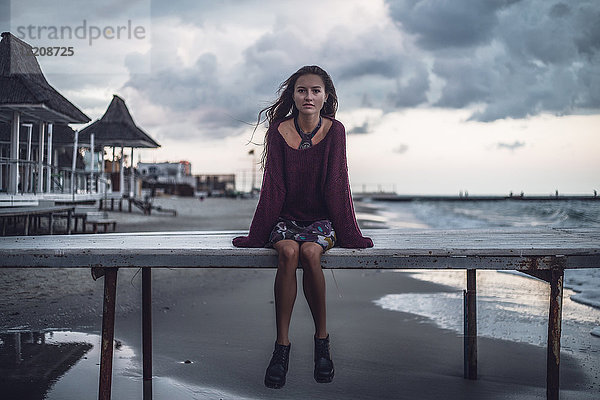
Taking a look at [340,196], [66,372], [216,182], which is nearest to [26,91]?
[66,372]

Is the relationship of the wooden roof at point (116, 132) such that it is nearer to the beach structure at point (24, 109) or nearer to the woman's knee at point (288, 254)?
the beach structure at point (24, 109)

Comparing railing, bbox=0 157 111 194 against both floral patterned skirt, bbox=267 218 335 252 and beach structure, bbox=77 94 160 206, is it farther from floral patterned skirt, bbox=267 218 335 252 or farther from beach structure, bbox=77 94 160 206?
floral patterned skirt, bbox=267 218 335 252

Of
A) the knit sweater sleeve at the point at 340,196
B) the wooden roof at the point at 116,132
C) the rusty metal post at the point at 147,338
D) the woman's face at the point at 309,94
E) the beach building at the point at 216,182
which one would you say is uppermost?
the wooden roof at the point at 116,132

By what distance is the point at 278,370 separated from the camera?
2.96 m

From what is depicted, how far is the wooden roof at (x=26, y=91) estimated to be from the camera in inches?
553

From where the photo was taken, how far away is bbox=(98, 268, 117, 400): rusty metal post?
302 centimetres

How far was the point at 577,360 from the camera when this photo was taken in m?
4.43

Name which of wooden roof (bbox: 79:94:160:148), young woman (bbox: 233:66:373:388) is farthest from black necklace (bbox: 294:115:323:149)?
wooden roof (bbox: 79:94:160:148)

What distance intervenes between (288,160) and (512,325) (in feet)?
11.6

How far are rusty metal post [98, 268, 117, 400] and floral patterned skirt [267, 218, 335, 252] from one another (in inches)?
39.0

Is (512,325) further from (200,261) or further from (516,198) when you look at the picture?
(516,198)

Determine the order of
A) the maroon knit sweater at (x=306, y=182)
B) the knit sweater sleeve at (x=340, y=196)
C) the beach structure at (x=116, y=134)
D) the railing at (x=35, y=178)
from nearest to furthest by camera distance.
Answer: the knit sweater sleeve at (x=340, y=196)
the maroon knit sweater at (x=306, y=182)
the railing at (x=35, y=178)
the beach structure at (x=116, y=134)

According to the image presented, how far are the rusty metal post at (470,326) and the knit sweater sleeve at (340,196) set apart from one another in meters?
1.16

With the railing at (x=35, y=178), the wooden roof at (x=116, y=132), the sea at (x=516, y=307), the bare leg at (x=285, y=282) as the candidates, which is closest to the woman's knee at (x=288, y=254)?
the bare leg at (x=285, y=282)
